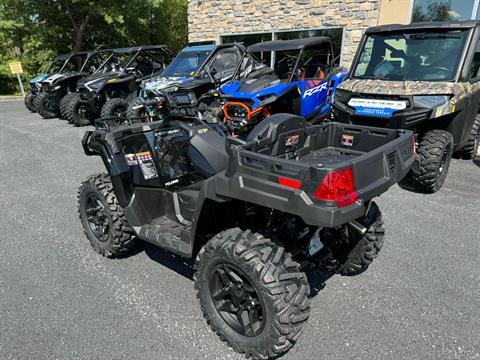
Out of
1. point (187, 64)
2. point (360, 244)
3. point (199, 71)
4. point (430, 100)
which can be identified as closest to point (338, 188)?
point (360, 244)

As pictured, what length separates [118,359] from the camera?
2301mm

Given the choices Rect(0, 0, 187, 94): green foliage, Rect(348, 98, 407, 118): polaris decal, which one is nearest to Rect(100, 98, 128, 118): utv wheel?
Rect(348, 98, 407, 118): polaris decal

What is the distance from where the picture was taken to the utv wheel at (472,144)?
586cm

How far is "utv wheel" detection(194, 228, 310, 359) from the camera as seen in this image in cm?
203

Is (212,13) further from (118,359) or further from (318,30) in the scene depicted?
(118,359)

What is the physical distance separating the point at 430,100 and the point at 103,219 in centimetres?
414

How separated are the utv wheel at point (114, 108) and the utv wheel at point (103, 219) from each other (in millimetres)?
5872

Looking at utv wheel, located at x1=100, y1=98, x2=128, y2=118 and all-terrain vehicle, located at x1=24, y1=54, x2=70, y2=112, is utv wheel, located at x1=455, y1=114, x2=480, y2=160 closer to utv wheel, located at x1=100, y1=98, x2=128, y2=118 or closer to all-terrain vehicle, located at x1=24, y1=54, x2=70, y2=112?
utv wheel, located at x1=100, y1=98, x2=128, y2=118

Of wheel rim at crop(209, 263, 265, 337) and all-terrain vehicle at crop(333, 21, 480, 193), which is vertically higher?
all-terrain vehicle at crop(333, 21, 480, 193)

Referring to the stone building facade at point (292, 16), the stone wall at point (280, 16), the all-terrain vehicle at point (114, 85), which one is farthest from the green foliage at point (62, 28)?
the all-terrain vehicle at point (114, 85)

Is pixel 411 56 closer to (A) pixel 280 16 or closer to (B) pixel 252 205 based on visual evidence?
(B) pixel 252 205

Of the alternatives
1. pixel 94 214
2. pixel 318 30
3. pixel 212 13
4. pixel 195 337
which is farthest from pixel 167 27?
pixel 195 337

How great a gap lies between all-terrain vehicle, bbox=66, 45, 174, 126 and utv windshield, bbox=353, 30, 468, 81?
5.83 m

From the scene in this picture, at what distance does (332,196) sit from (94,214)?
2.47 meters
